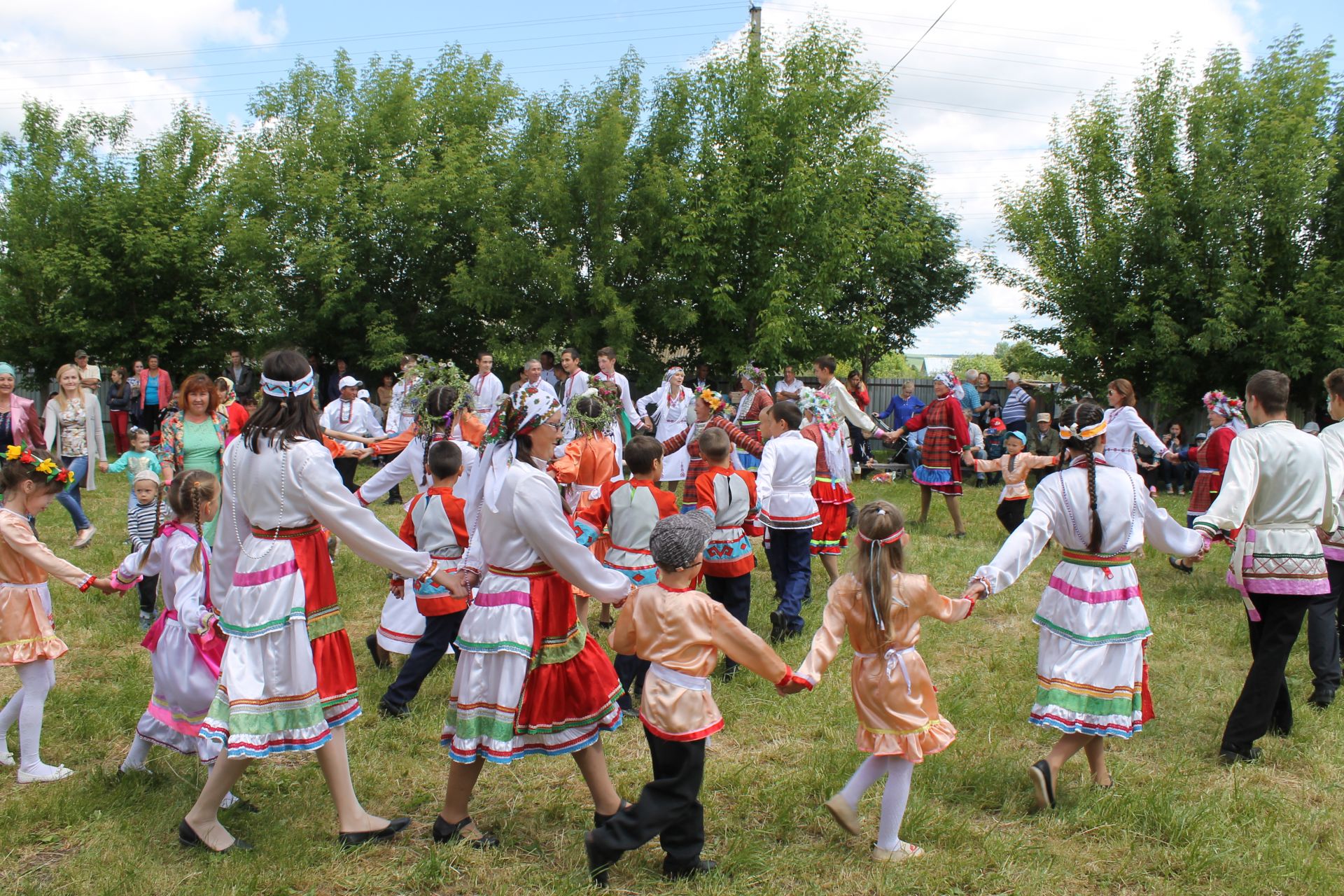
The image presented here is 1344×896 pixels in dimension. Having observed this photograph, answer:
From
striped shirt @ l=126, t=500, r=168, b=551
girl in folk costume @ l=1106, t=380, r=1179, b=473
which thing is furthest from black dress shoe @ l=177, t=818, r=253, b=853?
girl in folk costume @ l=1106, t=380, r=1179, b=473

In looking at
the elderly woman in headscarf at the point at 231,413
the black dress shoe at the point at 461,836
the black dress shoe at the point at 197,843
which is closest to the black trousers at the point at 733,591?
the black dress shoe at the point at 461,836

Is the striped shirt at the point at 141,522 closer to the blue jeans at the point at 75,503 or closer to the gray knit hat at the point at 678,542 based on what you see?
the blue jeans at the point at 75,503

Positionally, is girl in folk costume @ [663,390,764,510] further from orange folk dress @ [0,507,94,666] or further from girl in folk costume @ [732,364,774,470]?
orange folk dress @ [0,507,94,666]

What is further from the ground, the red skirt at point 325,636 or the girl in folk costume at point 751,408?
the girl in folk costume at point 751,408

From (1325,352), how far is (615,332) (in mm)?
11430

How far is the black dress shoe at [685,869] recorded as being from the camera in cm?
359

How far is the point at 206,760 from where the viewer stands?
12.5 ft

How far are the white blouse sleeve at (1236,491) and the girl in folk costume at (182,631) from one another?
4492 mm

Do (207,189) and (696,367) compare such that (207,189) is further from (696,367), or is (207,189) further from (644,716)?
(644,716)

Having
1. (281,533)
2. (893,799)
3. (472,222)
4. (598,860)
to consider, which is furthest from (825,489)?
(472,222)

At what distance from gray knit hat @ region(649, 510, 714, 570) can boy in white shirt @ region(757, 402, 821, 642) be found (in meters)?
3.04

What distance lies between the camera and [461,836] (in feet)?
12.6

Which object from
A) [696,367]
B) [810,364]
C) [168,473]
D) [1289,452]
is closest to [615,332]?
[696,367]

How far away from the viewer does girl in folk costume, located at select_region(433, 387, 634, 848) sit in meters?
3.63
